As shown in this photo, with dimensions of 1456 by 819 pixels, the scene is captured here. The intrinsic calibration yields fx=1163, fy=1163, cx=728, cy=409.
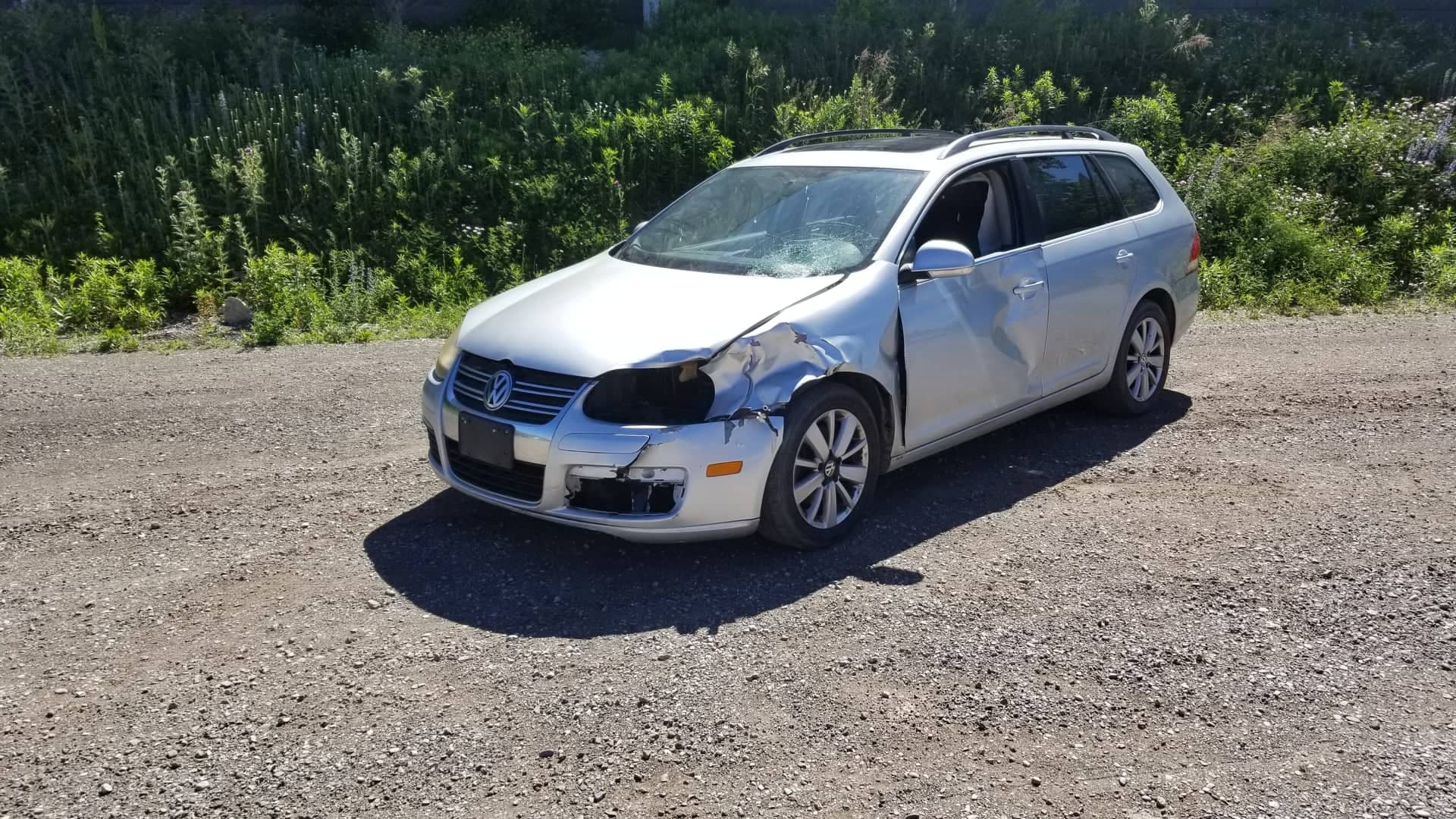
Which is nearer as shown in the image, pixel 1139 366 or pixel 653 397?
pixel 653 397

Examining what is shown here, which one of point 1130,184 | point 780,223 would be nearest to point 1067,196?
point 1130,184

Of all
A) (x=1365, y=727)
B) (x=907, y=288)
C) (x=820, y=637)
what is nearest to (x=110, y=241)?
(x=907, y=288)

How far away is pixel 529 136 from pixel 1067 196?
7549 millimetres

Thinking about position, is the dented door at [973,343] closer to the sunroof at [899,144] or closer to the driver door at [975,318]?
the driver door at [975,318]

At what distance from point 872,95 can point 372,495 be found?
977 centimetres

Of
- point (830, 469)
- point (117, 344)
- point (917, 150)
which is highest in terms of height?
point (917, 150)

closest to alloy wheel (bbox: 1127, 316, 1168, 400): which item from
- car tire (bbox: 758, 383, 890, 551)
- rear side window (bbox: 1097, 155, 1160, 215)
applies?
rear side window (bbox: 1097, 155, 1160, 215)

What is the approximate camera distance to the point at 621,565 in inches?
196

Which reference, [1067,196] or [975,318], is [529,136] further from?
[975,318]

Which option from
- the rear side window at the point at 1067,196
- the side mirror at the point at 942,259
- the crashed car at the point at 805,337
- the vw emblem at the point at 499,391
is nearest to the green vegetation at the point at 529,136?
the crashed car at the point at 805,337

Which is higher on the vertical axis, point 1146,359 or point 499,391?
point 499,391

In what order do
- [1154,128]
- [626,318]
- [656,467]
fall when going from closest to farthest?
[656,467] → [626,318] → [1154,128]

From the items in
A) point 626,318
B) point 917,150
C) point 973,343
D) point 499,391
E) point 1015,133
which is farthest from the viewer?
point 1015,133

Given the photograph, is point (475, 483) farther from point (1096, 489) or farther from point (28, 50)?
point (28, 50)
